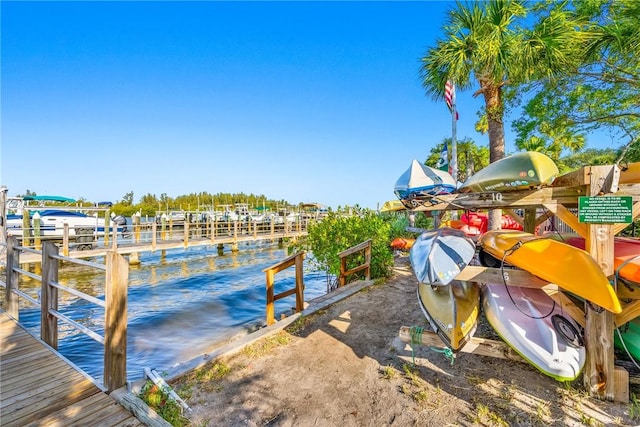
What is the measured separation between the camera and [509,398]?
2.94m

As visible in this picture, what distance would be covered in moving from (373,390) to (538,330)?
1.77 meters

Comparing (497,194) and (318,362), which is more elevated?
(497,194)

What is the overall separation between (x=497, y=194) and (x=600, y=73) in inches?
345

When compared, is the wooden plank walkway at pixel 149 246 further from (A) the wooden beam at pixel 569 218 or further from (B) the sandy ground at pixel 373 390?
(A) the wooden beam at pixel 569 218

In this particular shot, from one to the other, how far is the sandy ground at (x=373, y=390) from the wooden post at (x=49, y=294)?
209 cm

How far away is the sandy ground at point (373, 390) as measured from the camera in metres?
2.72

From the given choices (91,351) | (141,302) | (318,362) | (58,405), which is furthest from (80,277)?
(318,362)

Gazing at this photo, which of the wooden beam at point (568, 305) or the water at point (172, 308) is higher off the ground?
the wooden beam at point (568, 305)

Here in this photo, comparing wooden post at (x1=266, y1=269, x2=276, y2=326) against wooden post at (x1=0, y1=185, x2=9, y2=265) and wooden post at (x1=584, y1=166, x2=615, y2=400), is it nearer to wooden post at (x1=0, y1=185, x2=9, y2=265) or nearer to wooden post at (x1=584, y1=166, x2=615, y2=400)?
wooden post at (x1=584, y1=166, x2=615, y2=400)

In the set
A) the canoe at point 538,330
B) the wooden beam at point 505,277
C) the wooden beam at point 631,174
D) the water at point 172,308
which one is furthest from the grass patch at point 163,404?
the wooden beam at point 631,174

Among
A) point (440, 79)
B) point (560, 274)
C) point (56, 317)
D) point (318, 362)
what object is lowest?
point (318, 362)

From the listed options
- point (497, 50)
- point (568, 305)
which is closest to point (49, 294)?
point (568, 305)

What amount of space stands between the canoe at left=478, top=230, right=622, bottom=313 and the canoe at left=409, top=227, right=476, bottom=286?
17.5 inches

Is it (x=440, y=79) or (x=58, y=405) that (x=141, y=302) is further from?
(x=440, y=79)
